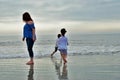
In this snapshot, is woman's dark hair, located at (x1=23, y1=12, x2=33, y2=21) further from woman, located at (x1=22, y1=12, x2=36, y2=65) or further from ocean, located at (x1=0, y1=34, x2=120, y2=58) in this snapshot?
ocean, located at (x1=0, y1=34, x2=120, y2=58)

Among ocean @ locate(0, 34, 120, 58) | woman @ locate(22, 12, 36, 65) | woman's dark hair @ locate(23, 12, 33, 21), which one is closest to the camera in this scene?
woman's dark hair @ locate(23, 12, 33, 21)

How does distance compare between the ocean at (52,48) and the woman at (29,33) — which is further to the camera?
the ocean at (52,48)

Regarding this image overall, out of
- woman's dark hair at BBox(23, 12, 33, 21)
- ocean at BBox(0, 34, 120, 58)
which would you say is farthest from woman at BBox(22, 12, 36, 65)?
ocean at BBox(0, 34, 120, 58)

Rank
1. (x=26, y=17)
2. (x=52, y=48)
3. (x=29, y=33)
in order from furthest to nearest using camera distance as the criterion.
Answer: (x=52, y=48)
(x=29, y=33)
(x=26, y=17)

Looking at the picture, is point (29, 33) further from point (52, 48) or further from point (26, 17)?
point (52, 48)

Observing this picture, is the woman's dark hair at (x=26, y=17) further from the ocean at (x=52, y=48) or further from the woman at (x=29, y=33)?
the ocean at (x=52, y=48)

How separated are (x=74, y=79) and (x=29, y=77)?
133 cm

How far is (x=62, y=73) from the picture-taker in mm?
12031

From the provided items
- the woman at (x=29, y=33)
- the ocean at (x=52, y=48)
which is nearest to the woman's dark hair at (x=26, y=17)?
the woman at (x=29, y=33)

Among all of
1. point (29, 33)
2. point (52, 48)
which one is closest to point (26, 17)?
point (29, 33)

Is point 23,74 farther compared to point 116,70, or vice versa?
A: point 116,70

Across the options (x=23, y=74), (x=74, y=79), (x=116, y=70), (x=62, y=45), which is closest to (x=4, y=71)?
(x=23, y=74)

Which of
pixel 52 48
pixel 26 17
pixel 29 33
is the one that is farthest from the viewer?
pixel 52 48

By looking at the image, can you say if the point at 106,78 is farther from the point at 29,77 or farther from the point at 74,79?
the point at 29,77
